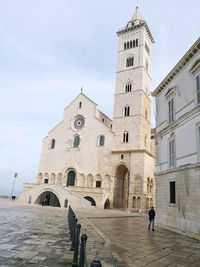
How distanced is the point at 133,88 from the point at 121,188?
54.7 feet

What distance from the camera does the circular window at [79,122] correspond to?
4031 cm

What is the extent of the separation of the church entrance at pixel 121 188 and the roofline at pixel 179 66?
19.5 meters

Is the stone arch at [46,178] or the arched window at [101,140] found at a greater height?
the arched window at [101,140]

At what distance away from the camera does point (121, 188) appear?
3706 centimetres

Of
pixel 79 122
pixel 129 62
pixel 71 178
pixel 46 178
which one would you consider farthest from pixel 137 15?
pixel 46 178

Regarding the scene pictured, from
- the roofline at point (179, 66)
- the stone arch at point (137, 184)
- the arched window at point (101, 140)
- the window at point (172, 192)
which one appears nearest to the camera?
the roofline at point (179, 66)

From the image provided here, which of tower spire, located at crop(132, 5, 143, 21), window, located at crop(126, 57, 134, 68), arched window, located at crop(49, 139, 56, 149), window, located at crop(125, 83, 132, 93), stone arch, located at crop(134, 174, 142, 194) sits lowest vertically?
stone arch, located at crop(134, 174, 142, 194)

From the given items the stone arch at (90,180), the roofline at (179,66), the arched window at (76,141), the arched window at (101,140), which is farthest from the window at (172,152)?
the arched window at (76,141)

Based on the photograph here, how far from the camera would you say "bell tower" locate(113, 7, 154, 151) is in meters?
36.2

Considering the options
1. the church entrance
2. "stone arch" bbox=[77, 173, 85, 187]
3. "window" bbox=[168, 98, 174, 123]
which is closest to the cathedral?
the church entrance

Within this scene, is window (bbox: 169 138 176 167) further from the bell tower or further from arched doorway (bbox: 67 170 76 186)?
arched doorway (bbox: 67 170 76 186)

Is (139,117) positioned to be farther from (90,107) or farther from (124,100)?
(90,107)

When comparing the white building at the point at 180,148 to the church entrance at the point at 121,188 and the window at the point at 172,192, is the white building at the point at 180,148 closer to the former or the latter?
the window at the point at 172,192

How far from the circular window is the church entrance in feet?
33.0
